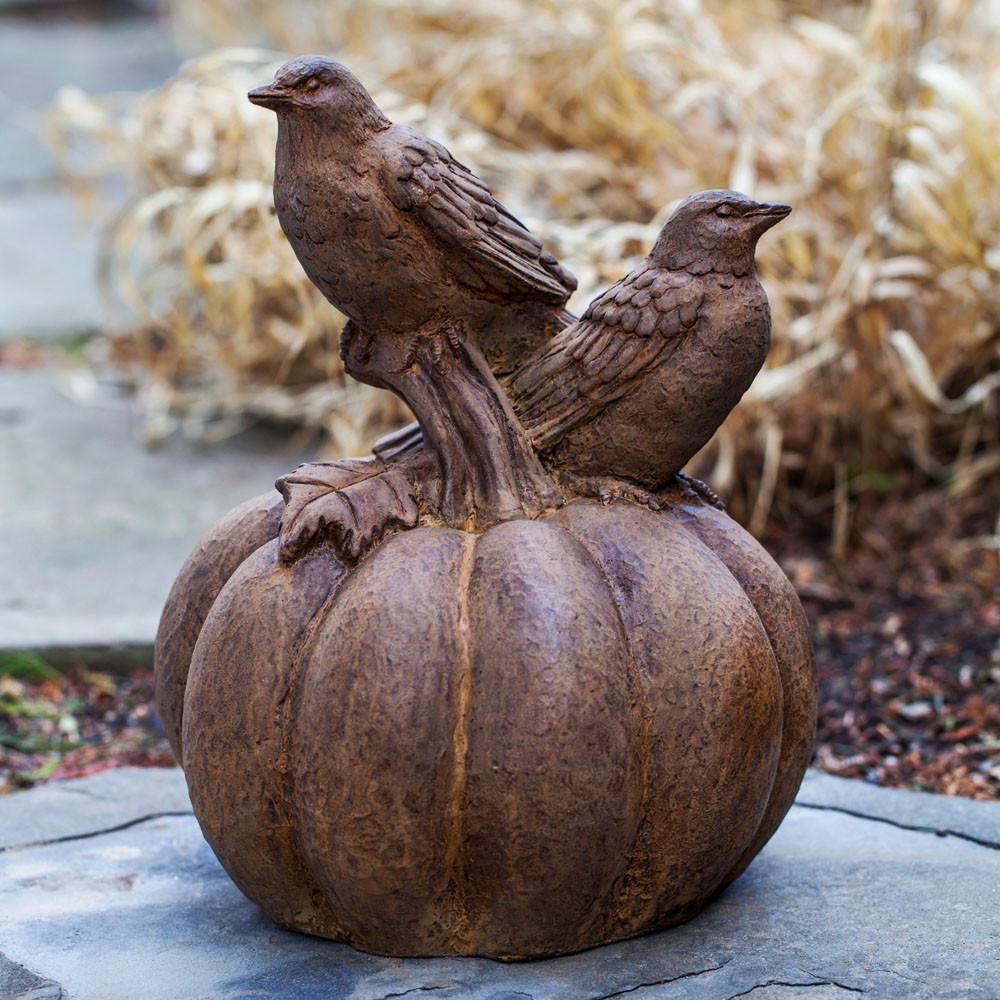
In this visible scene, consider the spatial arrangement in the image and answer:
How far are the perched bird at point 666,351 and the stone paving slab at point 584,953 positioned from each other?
78cm

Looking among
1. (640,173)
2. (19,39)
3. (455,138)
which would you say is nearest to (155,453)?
(455,138)

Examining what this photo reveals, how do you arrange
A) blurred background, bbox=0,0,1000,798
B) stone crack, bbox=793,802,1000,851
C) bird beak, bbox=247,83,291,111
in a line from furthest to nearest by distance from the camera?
blurred background, bbox=0,0,1000,798 → stone crack, bbox=793,802,1000,851 → bird beak, bbox=247,83,291,111

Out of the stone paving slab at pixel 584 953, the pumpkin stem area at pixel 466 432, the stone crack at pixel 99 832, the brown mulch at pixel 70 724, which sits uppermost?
the pumpkin stem area at pixel 466 432

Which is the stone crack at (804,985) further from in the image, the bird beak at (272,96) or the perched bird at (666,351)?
the bird beak at (272,96)

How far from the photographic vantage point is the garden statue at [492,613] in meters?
2.21

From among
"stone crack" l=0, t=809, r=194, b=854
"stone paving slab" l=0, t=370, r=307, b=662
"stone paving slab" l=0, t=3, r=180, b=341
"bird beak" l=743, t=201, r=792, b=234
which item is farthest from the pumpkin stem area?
"stone paving slab" l=0, t=3, r=180, b=341

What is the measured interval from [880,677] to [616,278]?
1.58 meters

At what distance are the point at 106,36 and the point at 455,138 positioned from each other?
11148 mm

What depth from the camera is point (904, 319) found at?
17.3 ft

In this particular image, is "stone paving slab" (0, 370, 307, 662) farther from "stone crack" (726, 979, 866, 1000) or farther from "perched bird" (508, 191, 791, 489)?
"stone crack" (726, 979, 866, 1000)

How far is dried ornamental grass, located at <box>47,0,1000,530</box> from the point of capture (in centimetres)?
490

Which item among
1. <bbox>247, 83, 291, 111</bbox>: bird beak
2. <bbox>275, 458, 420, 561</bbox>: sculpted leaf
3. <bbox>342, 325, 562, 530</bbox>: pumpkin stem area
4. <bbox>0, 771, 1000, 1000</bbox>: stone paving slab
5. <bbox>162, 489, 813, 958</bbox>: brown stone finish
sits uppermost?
<bbox>247, 83, 291, 111</bbox>: bird beak

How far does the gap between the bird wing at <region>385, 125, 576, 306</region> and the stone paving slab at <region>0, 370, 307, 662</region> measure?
7.60 feet

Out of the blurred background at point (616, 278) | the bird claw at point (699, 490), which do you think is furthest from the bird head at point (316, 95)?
the blurred background at point (616, 278)
